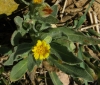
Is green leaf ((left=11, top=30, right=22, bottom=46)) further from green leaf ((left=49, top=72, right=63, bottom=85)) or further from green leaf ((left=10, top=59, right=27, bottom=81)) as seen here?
green leaf ((left=49, top=72, right=63, bottom=85))

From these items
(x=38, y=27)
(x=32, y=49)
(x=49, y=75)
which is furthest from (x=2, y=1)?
(x=49, y=75)

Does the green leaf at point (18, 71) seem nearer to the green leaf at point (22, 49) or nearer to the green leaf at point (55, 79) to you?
the green leaf at point (22, 49)

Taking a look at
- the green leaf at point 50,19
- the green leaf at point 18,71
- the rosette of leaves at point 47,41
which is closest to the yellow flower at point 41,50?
the rosette of leaves at point 47,41

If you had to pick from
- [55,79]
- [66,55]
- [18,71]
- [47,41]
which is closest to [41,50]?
[47,41]

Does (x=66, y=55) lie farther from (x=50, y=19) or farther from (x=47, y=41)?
(x=50, y=19)

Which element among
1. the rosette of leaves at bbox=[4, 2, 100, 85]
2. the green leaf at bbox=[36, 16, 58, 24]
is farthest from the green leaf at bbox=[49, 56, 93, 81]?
the green leaf at bbox=[36, 16, 58, 24]
